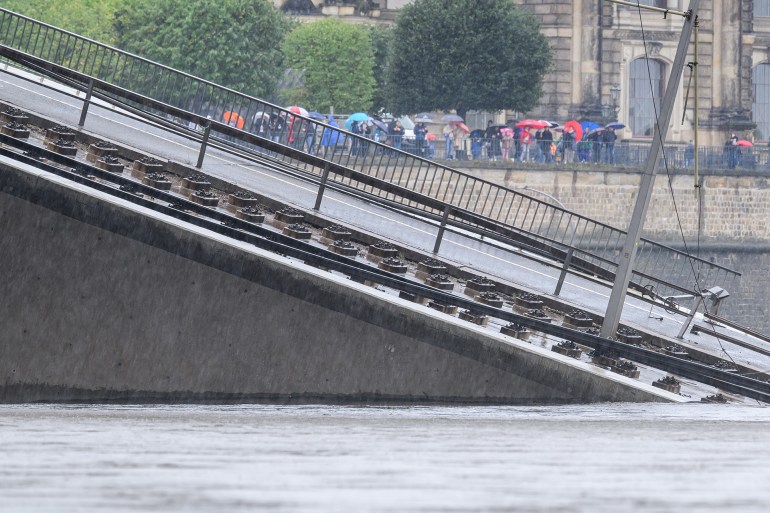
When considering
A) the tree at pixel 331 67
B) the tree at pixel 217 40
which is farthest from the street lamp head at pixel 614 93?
the tree at pixel 217 40

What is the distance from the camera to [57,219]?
1467 centimetres

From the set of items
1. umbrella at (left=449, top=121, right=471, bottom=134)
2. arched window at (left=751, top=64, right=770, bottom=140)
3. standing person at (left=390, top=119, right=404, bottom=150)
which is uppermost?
arched window at (left=751, top=64, right=770, bottom=140)

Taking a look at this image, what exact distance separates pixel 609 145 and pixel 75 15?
19496 millimetres

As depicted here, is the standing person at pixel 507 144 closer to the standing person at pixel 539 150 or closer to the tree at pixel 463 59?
the standing person at pixel 539 150

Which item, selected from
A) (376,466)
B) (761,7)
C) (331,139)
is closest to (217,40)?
(331,139)

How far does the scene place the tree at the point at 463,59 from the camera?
5656 cm

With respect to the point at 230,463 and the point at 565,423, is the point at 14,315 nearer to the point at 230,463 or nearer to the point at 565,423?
the point at 565,423

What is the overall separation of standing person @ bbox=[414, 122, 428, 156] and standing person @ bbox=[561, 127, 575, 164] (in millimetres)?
4834

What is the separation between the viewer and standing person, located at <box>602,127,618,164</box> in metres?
53.4

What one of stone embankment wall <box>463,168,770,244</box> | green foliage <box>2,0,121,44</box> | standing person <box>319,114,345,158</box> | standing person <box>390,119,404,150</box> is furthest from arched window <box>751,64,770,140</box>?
green foliage <box>2,0,121,44</box>

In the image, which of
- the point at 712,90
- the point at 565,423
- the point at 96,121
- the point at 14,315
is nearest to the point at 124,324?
the point at 14,315

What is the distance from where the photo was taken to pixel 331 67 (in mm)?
58688

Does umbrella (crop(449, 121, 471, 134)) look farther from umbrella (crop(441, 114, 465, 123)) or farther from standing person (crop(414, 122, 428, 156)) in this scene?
standing person (crop(414, 122, 428, 156))

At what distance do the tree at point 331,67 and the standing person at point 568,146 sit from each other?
7.99 m
